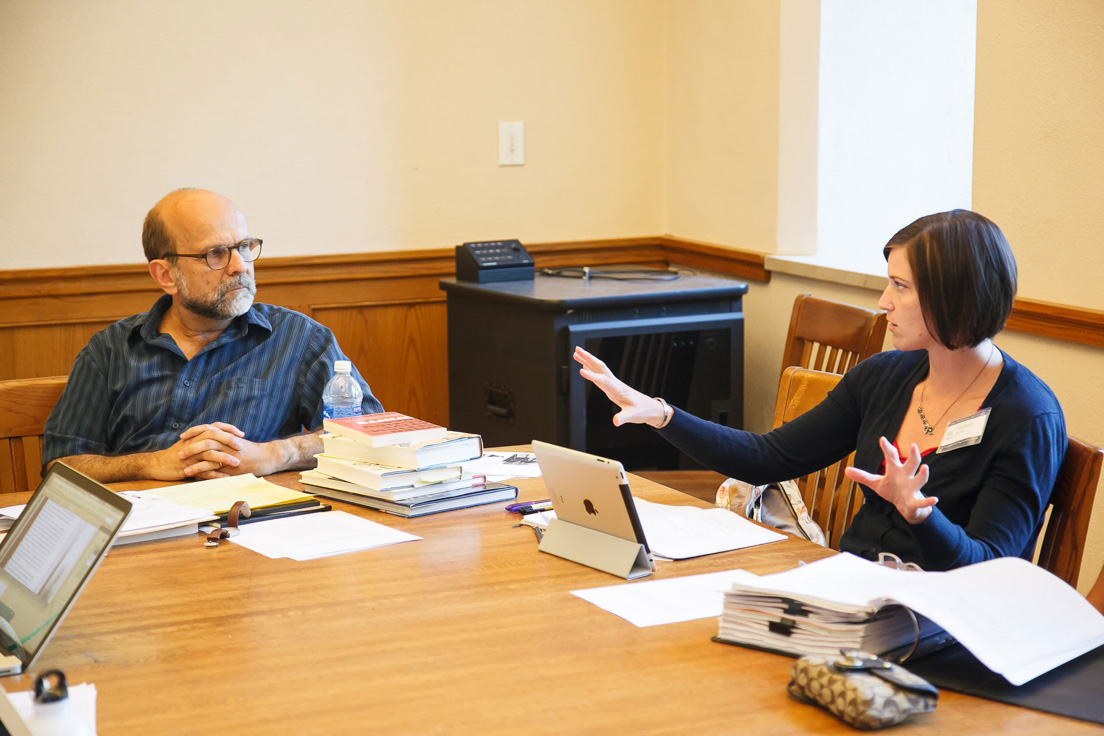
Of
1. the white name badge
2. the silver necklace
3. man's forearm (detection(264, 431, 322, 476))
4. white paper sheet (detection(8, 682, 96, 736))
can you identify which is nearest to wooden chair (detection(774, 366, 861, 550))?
the silver necklace

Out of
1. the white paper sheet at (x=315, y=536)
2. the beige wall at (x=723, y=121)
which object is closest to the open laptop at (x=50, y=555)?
the white paper sheet at (x=315, y=536)

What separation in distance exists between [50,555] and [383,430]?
660 mm

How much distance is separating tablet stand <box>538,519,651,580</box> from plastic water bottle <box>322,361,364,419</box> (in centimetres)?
82

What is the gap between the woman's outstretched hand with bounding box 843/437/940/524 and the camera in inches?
56.1

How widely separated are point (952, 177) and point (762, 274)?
0.66m

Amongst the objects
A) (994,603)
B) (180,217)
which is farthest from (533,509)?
(180,217)

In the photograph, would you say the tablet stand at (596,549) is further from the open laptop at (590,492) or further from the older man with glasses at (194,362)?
the older man with glasses at (194,362)

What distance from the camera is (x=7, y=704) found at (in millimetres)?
1142

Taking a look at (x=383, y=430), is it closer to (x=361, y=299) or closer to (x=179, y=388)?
(x=179, y=388)

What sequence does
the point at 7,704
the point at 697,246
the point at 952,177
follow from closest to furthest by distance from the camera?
the point at 7,704
the point at 952,177
the point at 697,246

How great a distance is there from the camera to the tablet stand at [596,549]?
1.51m

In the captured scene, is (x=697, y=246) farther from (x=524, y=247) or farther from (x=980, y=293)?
(x=980, y=293)

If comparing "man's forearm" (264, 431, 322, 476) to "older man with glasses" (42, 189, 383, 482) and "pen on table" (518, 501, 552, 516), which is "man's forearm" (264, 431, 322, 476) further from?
"pen on table" (518, 501, 552, 516)

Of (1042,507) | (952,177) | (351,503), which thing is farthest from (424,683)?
(952,177)
